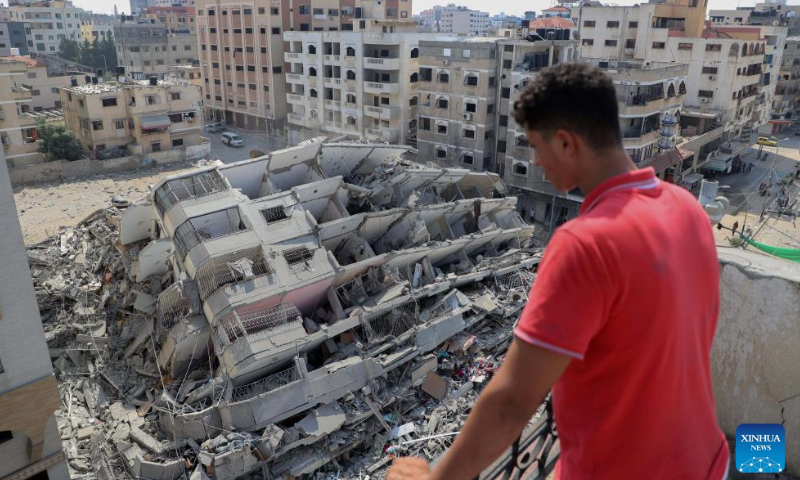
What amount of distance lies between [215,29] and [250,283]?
35836 mm

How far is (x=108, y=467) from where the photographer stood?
37.5 ft

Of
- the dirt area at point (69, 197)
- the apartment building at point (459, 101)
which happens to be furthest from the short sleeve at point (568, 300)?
the apartment building at point (459, 101)

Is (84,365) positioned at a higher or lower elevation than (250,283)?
lower

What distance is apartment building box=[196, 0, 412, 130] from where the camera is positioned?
130 feet

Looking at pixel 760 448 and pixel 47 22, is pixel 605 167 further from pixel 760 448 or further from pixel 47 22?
pixel 47 22

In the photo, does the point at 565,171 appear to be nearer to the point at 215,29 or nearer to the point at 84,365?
the point at 84,365

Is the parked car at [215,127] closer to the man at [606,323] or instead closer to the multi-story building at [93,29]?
the multi-story building at [93,29]

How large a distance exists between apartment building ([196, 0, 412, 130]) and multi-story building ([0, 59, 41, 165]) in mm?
14323

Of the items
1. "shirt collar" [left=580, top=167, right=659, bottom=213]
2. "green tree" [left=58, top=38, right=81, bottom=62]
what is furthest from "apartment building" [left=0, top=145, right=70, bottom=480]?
"green tree" [left=58, top=38, right=81, bottom=62]

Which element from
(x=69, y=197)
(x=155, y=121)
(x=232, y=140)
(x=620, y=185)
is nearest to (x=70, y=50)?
(x=232, y=140)

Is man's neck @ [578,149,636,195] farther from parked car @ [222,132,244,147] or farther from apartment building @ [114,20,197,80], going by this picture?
apartment building @ [114,20,197,80]

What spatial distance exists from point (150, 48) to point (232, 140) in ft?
64.7

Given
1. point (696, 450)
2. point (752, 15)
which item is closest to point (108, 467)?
point (696, 450)

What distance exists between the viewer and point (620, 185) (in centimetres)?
166
